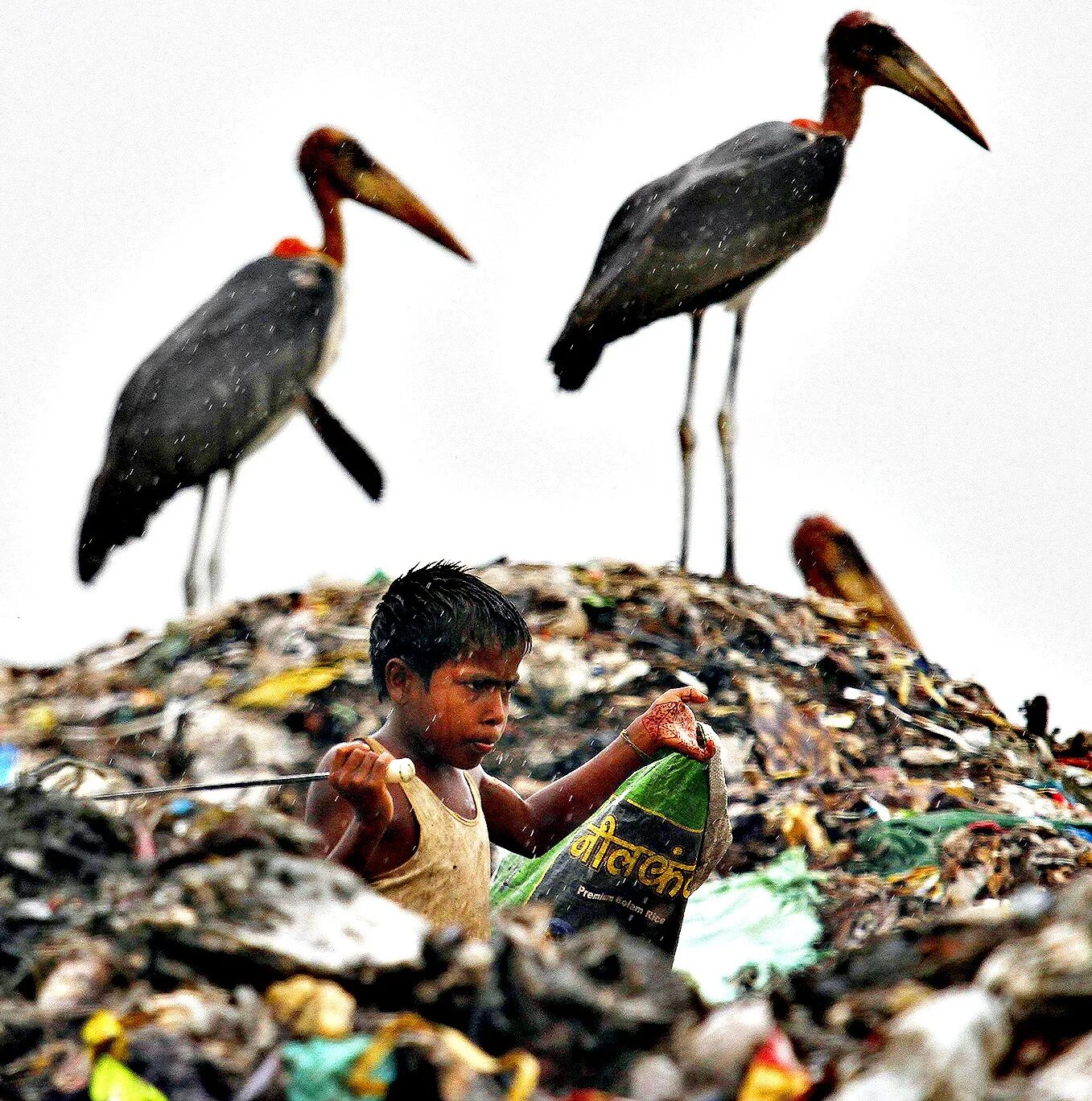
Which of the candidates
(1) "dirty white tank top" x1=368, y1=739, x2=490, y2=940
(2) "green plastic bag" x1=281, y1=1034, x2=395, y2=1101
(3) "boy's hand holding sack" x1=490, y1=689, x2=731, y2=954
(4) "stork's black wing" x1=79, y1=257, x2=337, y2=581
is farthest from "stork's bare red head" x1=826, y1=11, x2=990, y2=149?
(2) "green plastic bag" x1=281, y1=1034, x2=395, y2=1101

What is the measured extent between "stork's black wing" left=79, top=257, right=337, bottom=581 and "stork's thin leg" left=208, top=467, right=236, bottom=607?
0.16 meters

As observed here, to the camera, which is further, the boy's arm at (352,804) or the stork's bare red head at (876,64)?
the stork's bare red head at (876,64)

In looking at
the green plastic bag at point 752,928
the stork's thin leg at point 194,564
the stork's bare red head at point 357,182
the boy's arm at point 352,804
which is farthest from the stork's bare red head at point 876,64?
the boy's arm at point 352,804

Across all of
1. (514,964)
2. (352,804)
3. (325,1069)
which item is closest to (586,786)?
(352,804)

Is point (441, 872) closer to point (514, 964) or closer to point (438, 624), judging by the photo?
point (438, 624)

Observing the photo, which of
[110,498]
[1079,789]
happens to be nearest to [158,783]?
[110,498]

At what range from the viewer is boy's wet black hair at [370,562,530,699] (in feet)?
8.48

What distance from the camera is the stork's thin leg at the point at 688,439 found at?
648 centimetres

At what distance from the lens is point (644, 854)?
2795 millimetres

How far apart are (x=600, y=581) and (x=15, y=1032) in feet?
13.1

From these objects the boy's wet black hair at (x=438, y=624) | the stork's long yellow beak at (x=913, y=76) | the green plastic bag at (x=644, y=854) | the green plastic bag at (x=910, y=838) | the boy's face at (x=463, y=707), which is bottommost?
the green plastic bag at (x=910, y=838)

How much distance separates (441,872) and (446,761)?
0.62ft

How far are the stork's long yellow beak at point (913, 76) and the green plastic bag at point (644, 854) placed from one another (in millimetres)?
5240

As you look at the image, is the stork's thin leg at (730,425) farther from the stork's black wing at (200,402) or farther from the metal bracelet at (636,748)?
the metal bracelet at (636,748)
